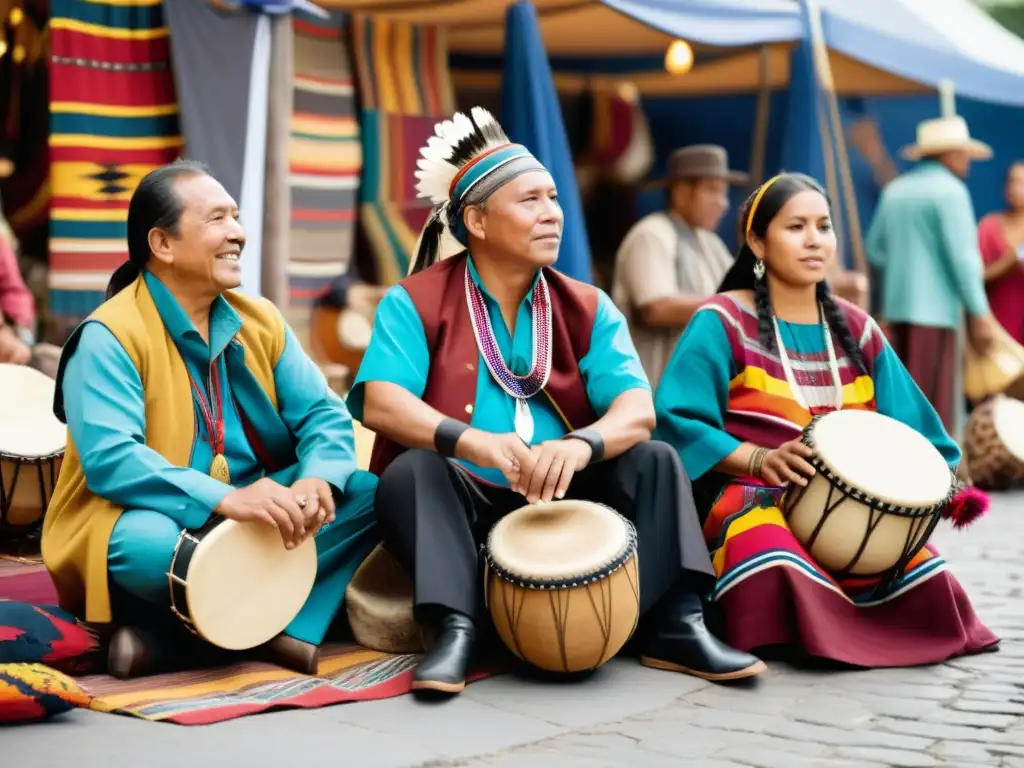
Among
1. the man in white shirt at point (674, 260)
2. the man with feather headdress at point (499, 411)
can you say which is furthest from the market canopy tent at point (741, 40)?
the man with feather headdress at point (499, 411)

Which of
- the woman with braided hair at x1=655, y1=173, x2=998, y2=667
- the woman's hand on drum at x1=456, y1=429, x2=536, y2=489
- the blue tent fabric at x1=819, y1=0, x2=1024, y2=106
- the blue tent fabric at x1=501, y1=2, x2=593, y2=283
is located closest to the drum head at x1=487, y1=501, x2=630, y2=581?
the woman's hand on drum at x1=456, y1=429, x2=536, y2=489

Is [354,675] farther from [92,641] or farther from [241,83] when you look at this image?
[241,83]

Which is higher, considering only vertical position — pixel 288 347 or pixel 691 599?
pixel 288 347

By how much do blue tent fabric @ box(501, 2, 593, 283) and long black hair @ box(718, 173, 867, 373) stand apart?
2492mm

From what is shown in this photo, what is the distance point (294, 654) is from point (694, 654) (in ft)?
3.31

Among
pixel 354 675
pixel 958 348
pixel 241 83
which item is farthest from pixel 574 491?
pixel 958 348

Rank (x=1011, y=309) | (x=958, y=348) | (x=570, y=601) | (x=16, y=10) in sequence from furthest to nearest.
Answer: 1. (x=1011, y=309)
2. (x=958, y=348)
3. (x=16, y=10)
4. (x=570, y=601)

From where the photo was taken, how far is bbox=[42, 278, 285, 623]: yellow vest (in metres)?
3.58

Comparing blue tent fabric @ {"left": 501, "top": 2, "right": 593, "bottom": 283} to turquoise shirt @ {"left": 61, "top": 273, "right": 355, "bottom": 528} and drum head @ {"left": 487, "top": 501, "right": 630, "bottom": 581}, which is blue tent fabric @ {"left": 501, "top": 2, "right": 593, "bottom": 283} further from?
drum head @ {"left": 487, "top": 501, "right": 630, "bottom": 581}

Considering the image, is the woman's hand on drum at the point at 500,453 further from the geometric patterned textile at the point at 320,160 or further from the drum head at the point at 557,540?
the geometric patterned textile at the point at 320,160

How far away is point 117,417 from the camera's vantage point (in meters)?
3.56

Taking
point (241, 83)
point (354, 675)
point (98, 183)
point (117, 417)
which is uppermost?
point (241, 83)

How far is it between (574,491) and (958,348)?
547 cm

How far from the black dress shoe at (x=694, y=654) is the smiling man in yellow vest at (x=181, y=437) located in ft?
2.81
